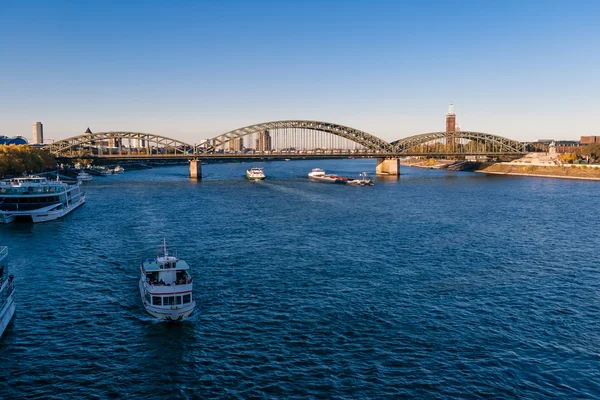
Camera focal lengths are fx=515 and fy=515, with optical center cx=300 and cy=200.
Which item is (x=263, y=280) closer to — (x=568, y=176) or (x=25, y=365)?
(x=25, y=365)

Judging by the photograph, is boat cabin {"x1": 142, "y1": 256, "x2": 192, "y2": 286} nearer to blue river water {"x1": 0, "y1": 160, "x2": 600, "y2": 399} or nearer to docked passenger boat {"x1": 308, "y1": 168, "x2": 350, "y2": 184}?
blue river water {"x1": 0, "y1": 160, "x2": 600, "y2": 399}

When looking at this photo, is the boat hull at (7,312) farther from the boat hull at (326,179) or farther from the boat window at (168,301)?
the boat hull at (326,179)

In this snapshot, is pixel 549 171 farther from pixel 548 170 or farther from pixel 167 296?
pixel 167 296

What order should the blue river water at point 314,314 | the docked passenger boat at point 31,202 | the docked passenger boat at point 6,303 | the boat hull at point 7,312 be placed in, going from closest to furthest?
the blue river water at point 314,314
the boat hull at point 7,312
the docked passenger boat at point 6,303
the docked passenger boat at point 31,202

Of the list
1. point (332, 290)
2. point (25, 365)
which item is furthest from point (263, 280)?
point (25, 365)

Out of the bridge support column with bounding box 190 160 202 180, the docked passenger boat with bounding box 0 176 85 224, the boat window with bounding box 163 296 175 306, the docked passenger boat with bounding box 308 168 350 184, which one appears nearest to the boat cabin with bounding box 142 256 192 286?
the boat window with bounding box 163 296 175 306

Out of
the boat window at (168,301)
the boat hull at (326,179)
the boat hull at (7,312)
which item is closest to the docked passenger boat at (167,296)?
the boat window at (168,301)

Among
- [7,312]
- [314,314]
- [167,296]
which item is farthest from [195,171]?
[314,314]

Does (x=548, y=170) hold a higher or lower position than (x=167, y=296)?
higher
